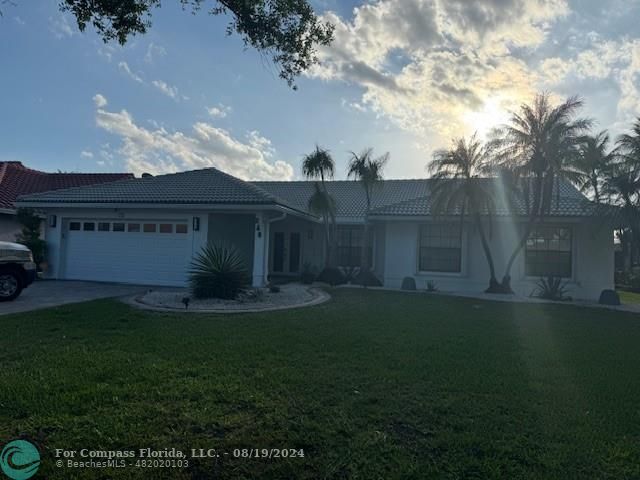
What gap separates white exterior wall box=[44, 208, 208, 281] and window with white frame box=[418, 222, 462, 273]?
8.12m

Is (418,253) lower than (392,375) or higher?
higher

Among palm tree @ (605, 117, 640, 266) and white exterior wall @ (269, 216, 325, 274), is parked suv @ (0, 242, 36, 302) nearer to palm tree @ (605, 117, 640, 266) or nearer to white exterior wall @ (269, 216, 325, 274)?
white exterior wall @ (269, 216, 325, 274)

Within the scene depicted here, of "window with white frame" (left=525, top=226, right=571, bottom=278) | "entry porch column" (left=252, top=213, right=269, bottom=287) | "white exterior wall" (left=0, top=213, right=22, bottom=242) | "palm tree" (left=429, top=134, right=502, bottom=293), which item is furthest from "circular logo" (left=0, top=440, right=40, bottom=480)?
"white exterior wall" (left=0, top=213, right=22, bottom=242)

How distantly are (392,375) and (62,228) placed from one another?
14937 mm

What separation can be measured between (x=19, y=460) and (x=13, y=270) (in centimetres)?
879

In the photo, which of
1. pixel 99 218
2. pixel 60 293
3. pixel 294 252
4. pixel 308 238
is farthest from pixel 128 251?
pixel 308 238

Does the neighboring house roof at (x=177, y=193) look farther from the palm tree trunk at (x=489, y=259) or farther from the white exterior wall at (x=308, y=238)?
the palm tree trunk at (x=489, y=259)

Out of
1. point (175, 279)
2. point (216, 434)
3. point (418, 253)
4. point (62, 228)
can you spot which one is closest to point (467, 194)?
point (418, 253)

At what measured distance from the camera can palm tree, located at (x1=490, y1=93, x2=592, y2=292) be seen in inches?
536

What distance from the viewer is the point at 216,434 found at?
3598 mm

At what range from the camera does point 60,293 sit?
466 inches

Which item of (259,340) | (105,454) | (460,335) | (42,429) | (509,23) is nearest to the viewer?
(105,454)

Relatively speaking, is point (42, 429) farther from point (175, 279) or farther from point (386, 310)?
point (175, 279)

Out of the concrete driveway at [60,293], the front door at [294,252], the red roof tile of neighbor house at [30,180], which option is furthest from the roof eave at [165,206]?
the red roof tile of neighbor house at [30,180]
